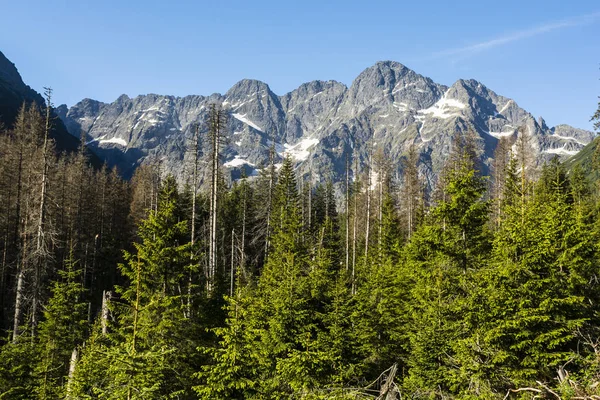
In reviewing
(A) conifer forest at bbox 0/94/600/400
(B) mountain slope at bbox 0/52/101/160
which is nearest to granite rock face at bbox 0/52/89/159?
(B) mountain slope at bbox 0/52/101/160

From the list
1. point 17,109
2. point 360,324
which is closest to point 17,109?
point 17,109

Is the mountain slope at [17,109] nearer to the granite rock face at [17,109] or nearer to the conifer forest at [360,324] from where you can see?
the granite rock face at [17,109]

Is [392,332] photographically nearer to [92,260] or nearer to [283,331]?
[283,331]

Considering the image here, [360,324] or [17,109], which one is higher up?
[17,109]

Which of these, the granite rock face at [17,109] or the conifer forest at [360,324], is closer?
the conifer forest at [360,324]

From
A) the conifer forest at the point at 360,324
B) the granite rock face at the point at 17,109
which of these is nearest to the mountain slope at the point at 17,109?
the granite rock face at the point at 17,109

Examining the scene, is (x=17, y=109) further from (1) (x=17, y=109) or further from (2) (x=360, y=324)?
(2) (x=360, y=324)

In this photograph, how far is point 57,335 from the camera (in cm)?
1900

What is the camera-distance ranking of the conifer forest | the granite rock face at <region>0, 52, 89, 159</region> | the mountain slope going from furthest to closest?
the mountain slope < the granite rock face at <region>0, 52, 89, 159</region> < the conifer forest

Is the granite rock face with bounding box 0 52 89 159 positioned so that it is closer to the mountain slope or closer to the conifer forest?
the mountain slope

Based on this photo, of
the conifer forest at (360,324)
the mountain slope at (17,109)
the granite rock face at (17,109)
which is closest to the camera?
the conifer forest at (360,324)

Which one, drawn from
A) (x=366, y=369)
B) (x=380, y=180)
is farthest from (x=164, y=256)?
(x=380, y=180)

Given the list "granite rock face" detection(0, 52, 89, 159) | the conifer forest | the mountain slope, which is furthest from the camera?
the mountain slope

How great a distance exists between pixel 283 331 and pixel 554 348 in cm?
1011
